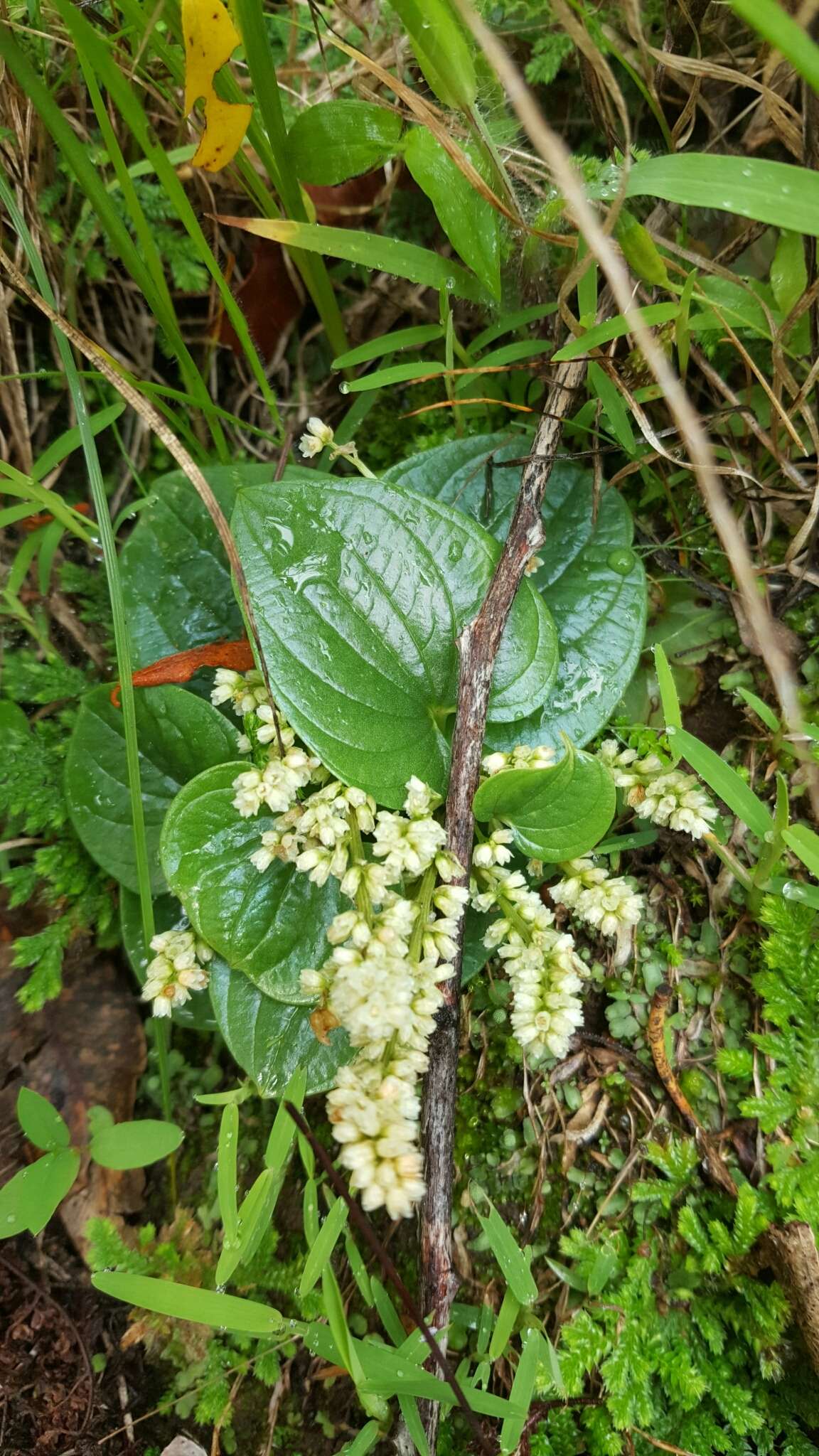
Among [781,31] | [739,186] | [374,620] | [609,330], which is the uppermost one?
[781,31]


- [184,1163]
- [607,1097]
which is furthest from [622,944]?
[184,1163]

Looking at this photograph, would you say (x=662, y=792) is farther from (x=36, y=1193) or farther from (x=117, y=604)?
(x=36, y=1193)

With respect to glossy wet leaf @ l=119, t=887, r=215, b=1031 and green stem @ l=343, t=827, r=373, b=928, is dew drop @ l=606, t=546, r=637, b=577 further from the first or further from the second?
glossy wet leaf @ l=119, t=887, r=215, b=1031

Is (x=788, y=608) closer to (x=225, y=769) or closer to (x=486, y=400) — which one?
(x=486, y=400)

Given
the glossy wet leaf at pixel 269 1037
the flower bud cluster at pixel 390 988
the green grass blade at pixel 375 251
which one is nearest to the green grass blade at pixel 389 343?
the green grass blade at pixel 375 251

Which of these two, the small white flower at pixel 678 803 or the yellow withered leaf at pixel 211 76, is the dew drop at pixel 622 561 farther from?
the yellow withered leaf at pixel 211 76

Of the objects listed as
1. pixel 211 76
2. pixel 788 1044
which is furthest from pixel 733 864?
pixel 211 76
